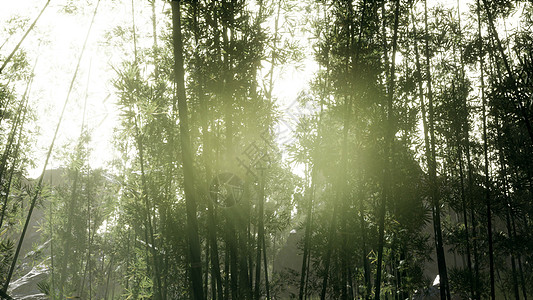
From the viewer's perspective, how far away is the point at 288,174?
32.8 ft

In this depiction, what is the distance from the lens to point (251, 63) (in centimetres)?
549

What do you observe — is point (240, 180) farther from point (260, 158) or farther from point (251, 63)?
point (251, 63)

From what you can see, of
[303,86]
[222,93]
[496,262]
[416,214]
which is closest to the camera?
[222,93]

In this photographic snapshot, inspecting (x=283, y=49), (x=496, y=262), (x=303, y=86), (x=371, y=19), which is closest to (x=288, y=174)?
(x=303, y=86)

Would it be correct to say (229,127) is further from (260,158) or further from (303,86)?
(303,86)

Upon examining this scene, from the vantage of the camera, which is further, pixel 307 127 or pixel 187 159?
pixel 307 127

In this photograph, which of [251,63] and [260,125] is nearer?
[251,63]

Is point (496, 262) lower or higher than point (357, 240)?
lower

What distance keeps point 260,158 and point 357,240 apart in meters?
2.84

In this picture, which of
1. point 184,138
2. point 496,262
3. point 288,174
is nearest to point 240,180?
point 184,138

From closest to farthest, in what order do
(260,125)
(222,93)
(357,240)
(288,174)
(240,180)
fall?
(222,93), (240,180), (260,125), (357,240), (288,174)

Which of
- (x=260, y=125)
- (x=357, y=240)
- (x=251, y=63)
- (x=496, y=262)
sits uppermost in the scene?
(x=251, y=63)

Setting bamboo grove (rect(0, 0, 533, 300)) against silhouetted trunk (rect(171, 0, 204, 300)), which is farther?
bamboo grove (rect(0, 0, 533, 300))

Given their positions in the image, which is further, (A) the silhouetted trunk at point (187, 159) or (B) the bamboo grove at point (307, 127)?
(B) the bamboo grove at point (307, 127)
